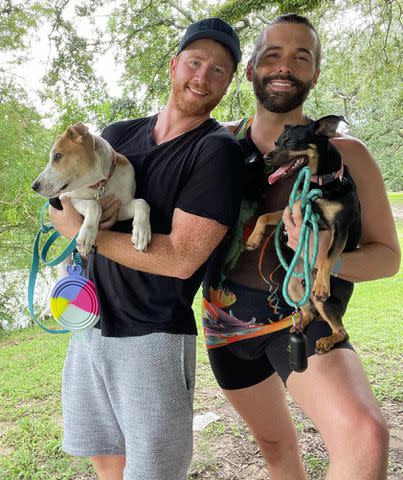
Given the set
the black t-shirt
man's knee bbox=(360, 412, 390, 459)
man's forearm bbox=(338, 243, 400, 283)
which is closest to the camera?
man's knee bbox=(360, 412, 390, 459)

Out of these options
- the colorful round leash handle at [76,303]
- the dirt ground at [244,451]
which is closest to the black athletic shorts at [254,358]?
the colorful round leash handle at [76,303]

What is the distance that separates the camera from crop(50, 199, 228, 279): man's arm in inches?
69.5

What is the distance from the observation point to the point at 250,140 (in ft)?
7.14

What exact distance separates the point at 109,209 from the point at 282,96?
0.87 m

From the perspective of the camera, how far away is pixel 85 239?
6.00 feet

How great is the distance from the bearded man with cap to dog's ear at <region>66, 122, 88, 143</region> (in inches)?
8.6

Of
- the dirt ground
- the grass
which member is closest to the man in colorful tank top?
the dirt ground

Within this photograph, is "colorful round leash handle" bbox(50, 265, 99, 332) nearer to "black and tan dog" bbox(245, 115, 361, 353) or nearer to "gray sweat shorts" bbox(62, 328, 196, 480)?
"gray sweat shorts" bbox(62, 328, 196, 480)

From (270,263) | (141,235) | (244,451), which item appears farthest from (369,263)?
(244,451)

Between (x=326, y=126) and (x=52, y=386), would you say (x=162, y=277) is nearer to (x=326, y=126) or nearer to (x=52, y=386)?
(x=326, y=126)

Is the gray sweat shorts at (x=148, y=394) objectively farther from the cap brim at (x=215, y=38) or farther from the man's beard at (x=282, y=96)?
the cap brim at (x=215, y=38)

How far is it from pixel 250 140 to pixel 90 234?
0.84 metres

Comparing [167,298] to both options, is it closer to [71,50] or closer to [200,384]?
[200,384]

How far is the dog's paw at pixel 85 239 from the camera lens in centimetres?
183
